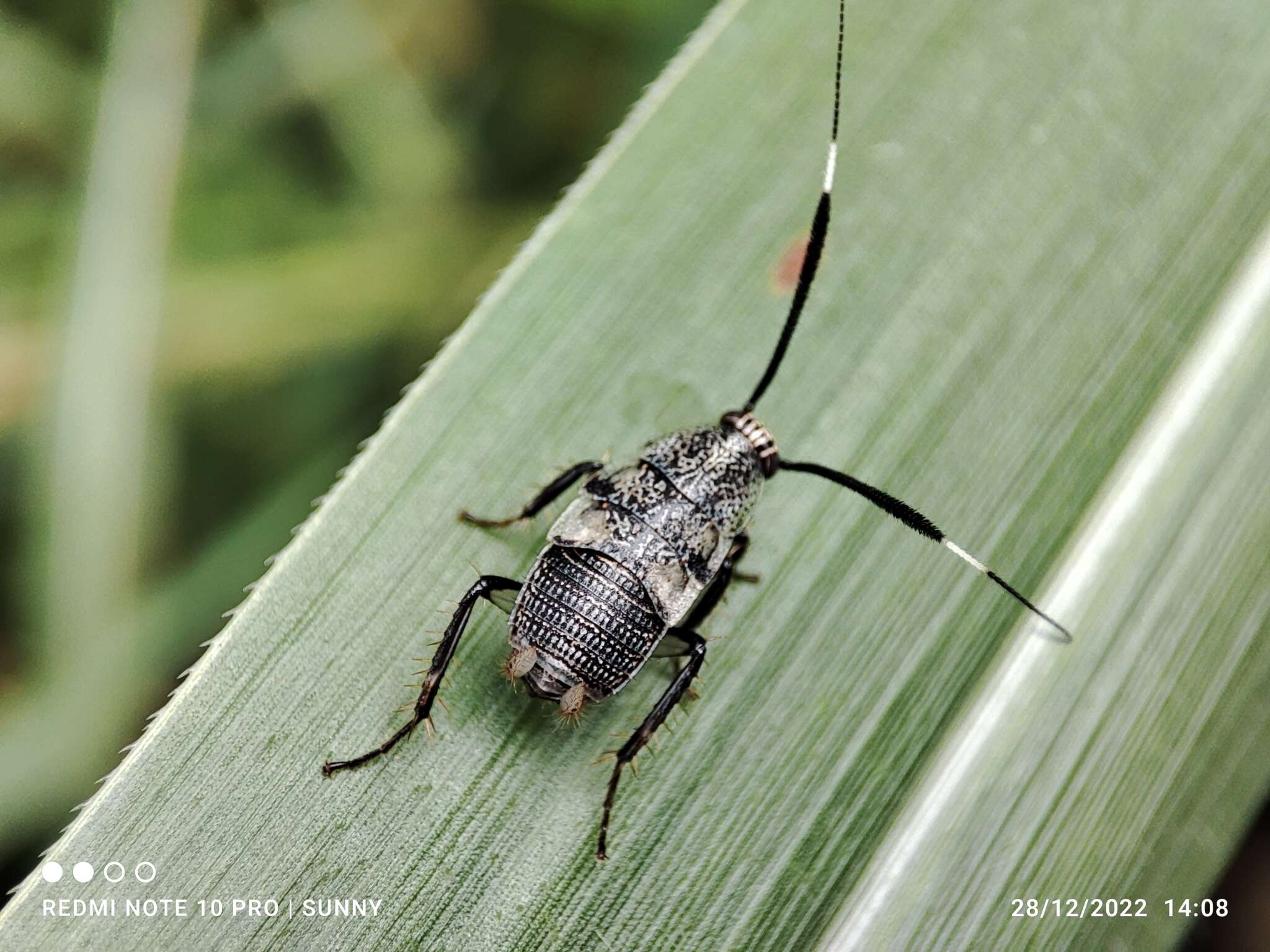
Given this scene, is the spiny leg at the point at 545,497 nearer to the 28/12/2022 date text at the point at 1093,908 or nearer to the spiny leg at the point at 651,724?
the spiny leg at the point at 651,724

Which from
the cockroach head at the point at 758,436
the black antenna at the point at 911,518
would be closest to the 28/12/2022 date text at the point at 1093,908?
the black antenna at the point at 911,518

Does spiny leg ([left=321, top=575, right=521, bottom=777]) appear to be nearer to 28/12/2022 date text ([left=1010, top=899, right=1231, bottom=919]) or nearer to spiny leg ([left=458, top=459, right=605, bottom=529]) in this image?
spiny leg ([left=458, top=459, right=605, bottom=529])

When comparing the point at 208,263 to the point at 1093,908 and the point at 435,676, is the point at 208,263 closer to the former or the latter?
the point at 435,676

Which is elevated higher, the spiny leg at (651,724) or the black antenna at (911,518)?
the black antenna at (911,518)

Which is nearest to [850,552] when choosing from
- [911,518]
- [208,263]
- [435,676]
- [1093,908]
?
[911,518]

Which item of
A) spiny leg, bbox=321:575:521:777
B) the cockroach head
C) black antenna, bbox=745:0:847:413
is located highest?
black antenna, bbox=745:0:847:413

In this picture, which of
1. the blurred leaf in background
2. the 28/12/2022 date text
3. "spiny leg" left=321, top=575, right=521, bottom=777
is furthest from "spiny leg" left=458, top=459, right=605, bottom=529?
the 28/12/2022 date text
